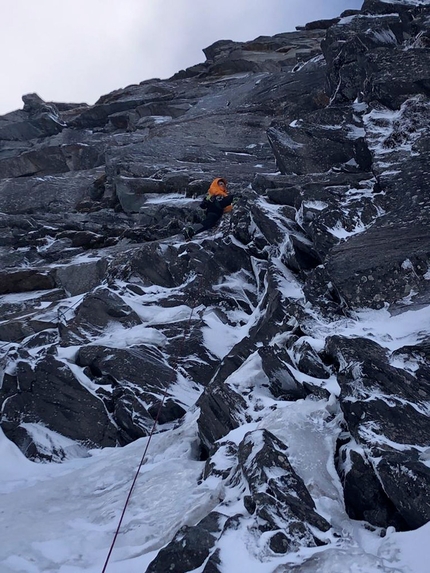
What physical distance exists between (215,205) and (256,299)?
11.3ft

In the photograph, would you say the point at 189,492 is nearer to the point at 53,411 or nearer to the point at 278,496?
the point at 278,496

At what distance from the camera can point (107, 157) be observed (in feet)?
71.7

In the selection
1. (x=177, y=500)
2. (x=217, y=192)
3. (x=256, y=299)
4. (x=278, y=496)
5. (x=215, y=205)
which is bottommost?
(x=177, y=500)

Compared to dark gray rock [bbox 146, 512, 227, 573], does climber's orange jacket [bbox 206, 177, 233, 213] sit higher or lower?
higher

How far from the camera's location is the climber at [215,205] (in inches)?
603

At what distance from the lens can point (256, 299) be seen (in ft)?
42.4

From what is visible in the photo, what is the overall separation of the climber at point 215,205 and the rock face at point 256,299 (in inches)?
28.3

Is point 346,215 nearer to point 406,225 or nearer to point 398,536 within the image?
point 406,225

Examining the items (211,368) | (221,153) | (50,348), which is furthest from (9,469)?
(221,153)

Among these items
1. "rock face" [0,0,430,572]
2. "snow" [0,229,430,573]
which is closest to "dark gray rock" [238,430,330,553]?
"rock face" [0,0,430,572]

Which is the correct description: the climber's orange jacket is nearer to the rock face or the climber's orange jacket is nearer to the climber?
the climber

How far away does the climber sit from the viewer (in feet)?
50.2

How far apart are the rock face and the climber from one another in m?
0.72

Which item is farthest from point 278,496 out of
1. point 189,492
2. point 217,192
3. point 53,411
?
point 217,192
